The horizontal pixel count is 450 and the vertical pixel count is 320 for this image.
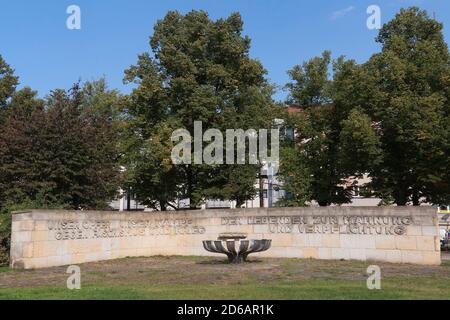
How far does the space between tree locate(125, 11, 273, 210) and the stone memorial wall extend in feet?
22.4

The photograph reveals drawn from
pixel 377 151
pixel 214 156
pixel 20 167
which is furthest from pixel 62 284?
pixel 377 151

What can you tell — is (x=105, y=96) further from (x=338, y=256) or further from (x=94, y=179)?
(x=338, y=256)

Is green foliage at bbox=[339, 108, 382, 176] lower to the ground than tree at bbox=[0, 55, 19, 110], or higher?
lower

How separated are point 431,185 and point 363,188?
477 cm

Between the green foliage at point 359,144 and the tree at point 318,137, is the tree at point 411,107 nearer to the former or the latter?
the green foliage at point 359,144

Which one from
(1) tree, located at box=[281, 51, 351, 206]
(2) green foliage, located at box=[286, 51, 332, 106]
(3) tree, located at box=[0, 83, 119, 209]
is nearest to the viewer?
(3) tree, located at box=[0, 83, 119, 209]

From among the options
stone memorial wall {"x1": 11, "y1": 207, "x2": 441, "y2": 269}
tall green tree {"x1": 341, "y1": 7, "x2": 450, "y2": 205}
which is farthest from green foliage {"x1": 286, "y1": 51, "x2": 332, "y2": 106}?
stone memorial wall {"x1": 11, "y1": 207, "x2": 441, "y2": 269}

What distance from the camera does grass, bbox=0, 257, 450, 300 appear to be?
1038cm

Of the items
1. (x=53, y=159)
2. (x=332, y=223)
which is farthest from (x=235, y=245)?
(x=53, y=159)

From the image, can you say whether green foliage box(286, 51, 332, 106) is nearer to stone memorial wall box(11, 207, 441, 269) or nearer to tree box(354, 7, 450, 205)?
tree box(354, 7, 450, 205)

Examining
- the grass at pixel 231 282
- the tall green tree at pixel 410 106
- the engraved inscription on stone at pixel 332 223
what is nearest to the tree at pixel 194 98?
the tall green tree at pixel 410 106

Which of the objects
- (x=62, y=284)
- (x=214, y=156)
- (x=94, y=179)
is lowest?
(x=62, y=284)

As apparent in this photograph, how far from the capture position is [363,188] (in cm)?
3684
